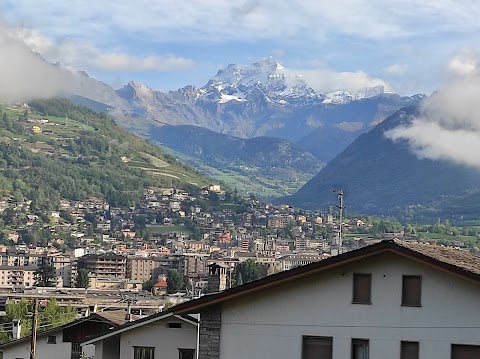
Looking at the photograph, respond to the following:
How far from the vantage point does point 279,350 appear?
26.4 metres

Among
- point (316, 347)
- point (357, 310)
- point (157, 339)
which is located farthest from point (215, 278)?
point (357, 310)

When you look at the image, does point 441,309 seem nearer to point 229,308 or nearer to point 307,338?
point 307,338

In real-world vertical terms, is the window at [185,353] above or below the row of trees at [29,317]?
below

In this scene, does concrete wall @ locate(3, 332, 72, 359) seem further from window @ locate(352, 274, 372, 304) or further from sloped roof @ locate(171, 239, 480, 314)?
window @ locate(352, 274, 372, 304)

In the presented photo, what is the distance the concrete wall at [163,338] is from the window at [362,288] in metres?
11.7

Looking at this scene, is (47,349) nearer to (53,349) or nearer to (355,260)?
(53,349)

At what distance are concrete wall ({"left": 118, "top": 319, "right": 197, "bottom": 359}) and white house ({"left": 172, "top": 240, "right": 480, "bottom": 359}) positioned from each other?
10055 millimetres

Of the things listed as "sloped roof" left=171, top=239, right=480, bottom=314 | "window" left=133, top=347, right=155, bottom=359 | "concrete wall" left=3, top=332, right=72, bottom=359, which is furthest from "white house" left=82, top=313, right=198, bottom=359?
"concrete wall" left=3, top=332, right=72, bottom=359

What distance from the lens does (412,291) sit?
84.1ft

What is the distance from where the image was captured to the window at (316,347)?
1029 inches

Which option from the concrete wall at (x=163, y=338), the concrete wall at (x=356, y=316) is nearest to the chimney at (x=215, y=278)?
the concrete wall at (x=163, y=338)

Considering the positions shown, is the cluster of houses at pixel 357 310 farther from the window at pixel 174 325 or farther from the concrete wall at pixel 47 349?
the concrete wall at pixel 47 349

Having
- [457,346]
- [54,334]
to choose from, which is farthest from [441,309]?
[54,334]

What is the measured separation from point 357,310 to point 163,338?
40.8 ft
